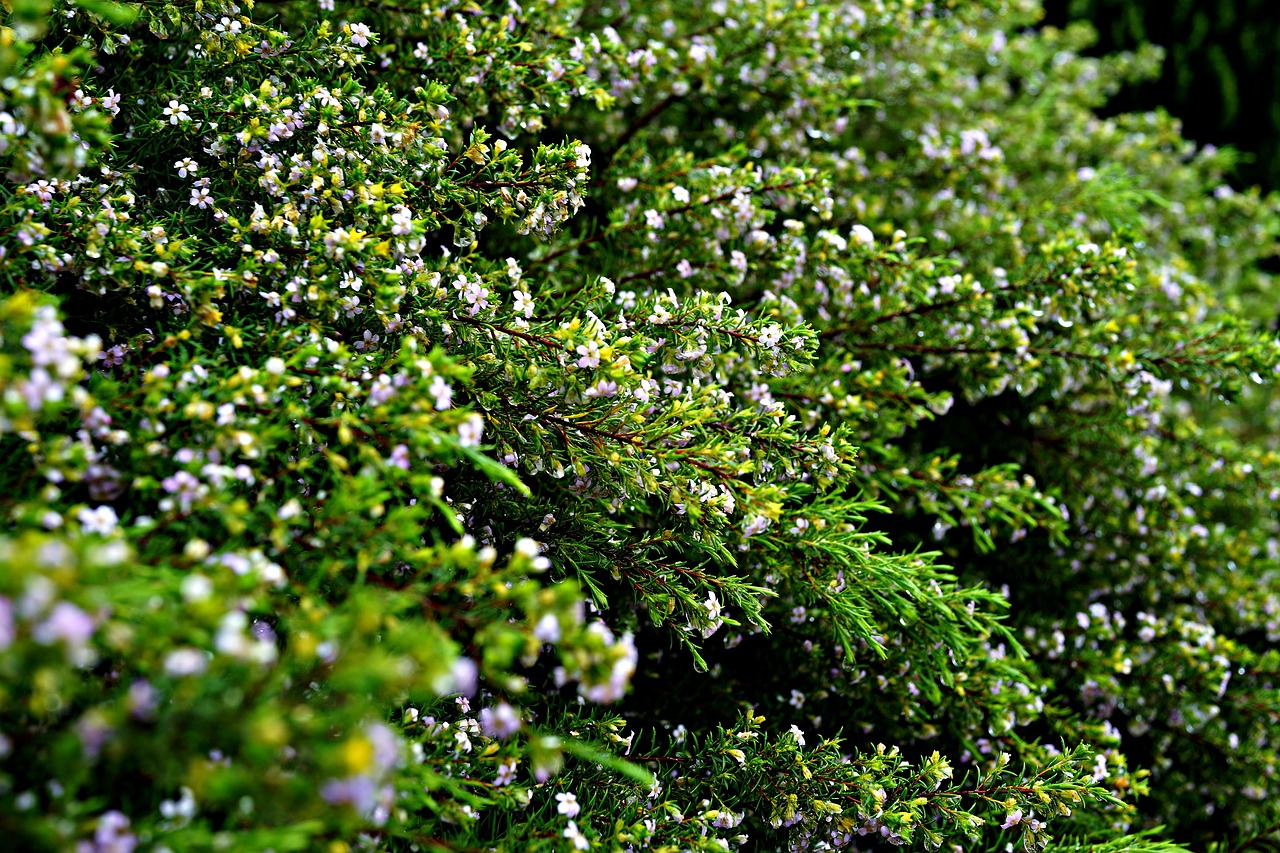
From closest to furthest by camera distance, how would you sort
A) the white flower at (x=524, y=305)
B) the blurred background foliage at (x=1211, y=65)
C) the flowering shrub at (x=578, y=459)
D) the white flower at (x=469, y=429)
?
the flowering shrub at (x=578, y=459) → the white flower at (x=469, y=429) → the white flower at (x=524, y=305) → the blurred background foliage at (x=1211, y=65)

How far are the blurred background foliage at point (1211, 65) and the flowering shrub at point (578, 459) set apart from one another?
2919 mm

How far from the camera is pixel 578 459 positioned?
143 centimetres

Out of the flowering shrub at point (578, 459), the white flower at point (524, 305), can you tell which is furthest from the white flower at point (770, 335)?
the white flower at point (524, 305)

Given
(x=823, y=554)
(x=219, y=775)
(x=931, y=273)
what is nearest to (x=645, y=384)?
(x=823, y=554)

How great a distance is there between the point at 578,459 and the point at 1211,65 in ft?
18.9

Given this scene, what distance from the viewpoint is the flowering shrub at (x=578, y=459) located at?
3.18ft

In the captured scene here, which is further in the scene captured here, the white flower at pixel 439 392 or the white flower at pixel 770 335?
the white flower at pixel 770 335

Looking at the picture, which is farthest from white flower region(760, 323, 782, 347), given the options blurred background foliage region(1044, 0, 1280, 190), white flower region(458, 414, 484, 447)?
blurred background foliage region(1044, 0, 1280, 190)

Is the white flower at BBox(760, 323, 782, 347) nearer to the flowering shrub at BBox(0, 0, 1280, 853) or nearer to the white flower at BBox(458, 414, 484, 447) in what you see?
the flowering shrub at BBox(0, 0, 1280, 853)

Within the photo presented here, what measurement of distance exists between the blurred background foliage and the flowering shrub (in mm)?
2919

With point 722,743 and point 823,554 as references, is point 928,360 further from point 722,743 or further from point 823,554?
point 722,743

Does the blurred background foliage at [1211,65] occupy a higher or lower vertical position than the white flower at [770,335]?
higher

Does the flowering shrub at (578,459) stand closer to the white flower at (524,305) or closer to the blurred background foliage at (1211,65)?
the white flower at (524,305)

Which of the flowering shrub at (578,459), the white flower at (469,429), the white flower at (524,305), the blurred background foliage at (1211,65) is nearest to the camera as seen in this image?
the flowering shrub at (578,459)
